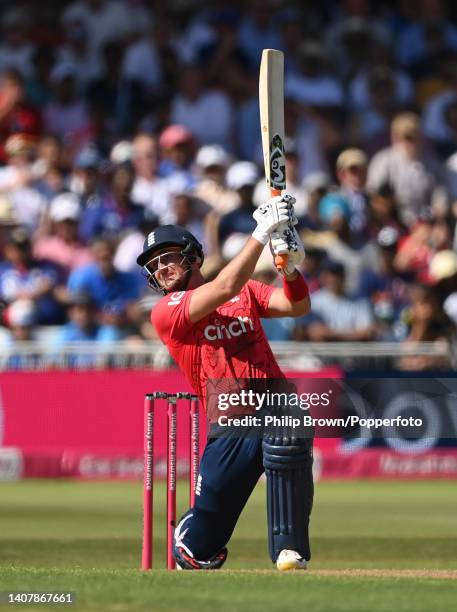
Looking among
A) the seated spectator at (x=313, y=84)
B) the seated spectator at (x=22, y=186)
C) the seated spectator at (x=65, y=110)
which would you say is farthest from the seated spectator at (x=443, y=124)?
the seated spectator at (x=22, y=186)

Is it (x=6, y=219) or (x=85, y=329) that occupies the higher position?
(x=6, y=219)

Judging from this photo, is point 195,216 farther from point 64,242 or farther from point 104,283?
point 64,242

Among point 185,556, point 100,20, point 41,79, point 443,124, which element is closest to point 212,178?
point 443,124

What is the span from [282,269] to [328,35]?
12884 millimetres

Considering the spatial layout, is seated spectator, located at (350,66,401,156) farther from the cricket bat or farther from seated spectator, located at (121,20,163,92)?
the cricket bat

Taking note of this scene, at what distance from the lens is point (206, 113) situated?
19.4 m

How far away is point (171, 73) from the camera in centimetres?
2011

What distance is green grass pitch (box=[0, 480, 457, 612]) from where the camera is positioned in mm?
6477

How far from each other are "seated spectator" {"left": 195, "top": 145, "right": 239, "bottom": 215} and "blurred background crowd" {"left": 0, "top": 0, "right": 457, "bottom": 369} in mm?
22

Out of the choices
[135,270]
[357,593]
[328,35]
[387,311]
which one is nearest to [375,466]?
[387,311]

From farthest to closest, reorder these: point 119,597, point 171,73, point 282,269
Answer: point 171,73 → point 282,269 → point 119,597

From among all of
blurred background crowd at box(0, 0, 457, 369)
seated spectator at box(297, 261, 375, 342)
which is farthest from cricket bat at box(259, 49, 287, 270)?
seated spectator at box(297, 261, 375, 342)

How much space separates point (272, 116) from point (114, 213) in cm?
1013

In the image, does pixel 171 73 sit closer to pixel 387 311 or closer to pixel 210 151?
pixel 210 151
